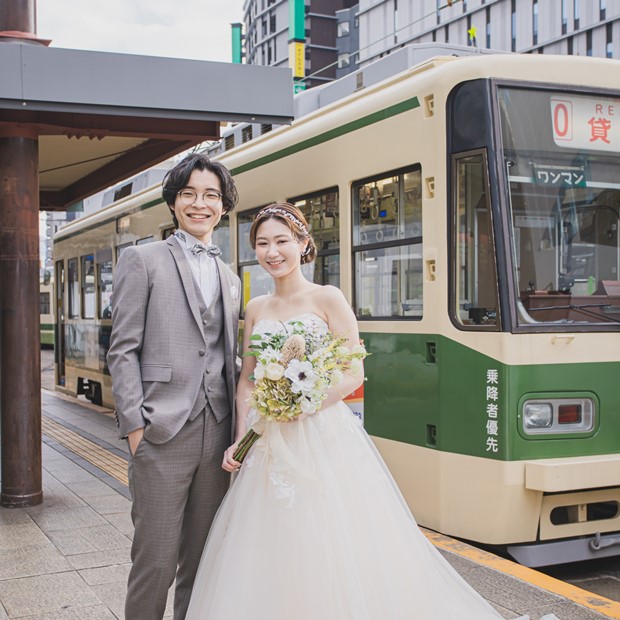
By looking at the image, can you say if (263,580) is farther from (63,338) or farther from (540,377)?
(63,338)

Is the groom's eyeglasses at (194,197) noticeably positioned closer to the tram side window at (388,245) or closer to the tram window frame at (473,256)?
the tram window frame at (473,256)

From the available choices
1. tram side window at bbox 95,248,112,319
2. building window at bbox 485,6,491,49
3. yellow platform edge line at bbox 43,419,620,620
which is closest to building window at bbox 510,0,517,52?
building window at bbox 485,6,491,49

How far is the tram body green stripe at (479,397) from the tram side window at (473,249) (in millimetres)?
227

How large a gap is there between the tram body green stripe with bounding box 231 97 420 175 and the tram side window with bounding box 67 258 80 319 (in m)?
7.45

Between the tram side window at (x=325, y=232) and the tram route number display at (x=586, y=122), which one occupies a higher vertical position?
the tram route number display at (x=586, y=122)

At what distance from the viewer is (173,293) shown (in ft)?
10.5

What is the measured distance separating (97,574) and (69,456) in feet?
14.0

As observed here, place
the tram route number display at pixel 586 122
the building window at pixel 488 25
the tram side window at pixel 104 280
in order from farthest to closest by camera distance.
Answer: the building window at pixel 488 25, the tram side window at pixel 104 280, the tram route number display at pixel 586 122

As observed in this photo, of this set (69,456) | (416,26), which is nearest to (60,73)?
(69,456)

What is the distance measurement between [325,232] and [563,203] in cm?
190

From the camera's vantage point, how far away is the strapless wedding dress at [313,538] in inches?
123

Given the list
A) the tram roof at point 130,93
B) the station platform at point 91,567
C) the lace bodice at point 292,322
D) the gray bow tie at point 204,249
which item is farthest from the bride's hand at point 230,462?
the tram roof at point 130,93

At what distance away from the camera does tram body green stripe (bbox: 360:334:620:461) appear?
4953 mm

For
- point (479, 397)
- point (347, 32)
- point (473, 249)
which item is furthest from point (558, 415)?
point (347, 32)
